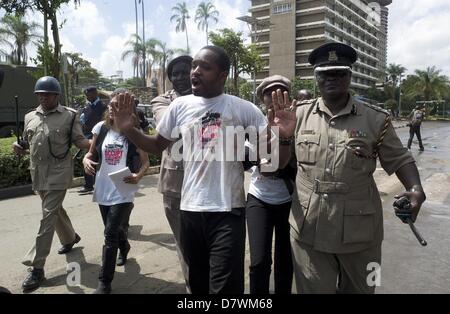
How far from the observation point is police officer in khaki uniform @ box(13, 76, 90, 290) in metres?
3.86

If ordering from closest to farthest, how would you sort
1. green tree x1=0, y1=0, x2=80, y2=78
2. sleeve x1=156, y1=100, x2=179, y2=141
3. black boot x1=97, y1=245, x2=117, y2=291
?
sleeve x1=156, y1=100, x2=179, y2=141, black boot x1=97, y1=245, x2=117, y2=291, green tree x1=0, y1=0, x2=80, y2=78

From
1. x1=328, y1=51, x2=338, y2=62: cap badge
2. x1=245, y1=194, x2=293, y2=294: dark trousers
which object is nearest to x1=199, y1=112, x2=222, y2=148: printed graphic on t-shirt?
x1=328, y1=51, x2=338, y2=62: cap badge

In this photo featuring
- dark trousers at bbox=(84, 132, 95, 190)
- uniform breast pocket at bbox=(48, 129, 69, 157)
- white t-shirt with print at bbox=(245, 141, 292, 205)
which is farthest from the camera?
dark trousers at bbox=(84, 132, 95, 190)

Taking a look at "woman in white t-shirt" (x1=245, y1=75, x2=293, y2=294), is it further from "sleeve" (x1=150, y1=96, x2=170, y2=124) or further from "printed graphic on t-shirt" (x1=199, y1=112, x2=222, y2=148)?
"sleeve" (x1=150, y1=96, x2=170, y2=124)

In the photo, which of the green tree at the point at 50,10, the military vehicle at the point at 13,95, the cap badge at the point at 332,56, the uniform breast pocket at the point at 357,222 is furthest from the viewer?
the military vehicle at the point at 13,95

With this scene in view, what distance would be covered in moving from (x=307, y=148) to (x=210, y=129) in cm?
58

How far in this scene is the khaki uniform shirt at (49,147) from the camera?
4008 mm

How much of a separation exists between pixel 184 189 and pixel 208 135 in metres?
0.36

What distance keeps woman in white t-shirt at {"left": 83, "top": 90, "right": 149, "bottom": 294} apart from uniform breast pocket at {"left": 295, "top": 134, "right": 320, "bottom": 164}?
1632 millimetres

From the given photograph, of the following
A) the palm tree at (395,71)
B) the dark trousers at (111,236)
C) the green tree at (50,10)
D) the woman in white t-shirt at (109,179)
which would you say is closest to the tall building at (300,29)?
the palm tree at (395,71)

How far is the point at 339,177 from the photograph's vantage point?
233cm

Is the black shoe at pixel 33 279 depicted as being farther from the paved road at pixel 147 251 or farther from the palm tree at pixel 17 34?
the palm tree at pixel 17 34
